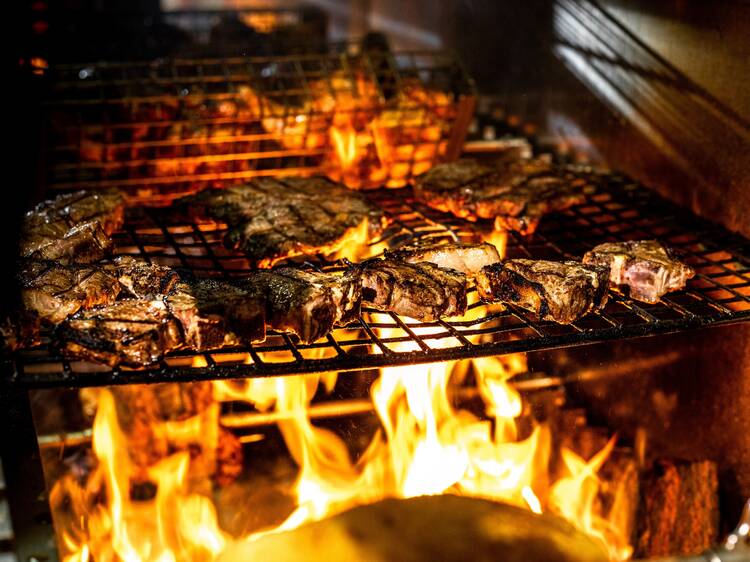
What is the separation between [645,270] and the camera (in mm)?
3080

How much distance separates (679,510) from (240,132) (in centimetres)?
351

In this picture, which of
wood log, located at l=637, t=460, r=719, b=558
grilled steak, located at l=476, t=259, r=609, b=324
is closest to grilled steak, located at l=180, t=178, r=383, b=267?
grilled steak, located at l=476, t=259, r=609, b=324

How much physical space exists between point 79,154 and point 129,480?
79.8 inches

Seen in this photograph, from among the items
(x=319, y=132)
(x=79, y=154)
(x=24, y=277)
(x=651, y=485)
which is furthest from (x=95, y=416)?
(x=651, y=485)

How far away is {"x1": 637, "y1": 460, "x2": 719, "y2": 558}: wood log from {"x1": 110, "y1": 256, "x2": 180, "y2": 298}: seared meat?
3.02 metres

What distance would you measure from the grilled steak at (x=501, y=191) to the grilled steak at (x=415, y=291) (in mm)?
1036

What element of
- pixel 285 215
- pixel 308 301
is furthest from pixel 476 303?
A: pixel 285 215

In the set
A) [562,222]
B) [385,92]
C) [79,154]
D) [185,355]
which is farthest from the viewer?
[385,92]

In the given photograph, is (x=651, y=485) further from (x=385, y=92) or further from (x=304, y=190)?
(x=385, y=92)

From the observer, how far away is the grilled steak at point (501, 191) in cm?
400

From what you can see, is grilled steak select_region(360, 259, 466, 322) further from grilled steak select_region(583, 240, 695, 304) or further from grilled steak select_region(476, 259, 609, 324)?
grilled steak select_region(583, 240, 695, 304)

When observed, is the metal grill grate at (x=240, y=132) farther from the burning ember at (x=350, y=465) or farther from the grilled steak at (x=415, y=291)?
the grilled steak at (x=415, y=291)

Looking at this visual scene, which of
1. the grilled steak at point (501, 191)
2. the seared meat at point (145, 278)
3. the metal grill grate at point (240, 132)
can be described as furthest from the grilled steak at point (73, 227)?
the grilled steak at point (501, 191)

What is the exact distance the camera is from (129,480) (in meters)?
4.62
